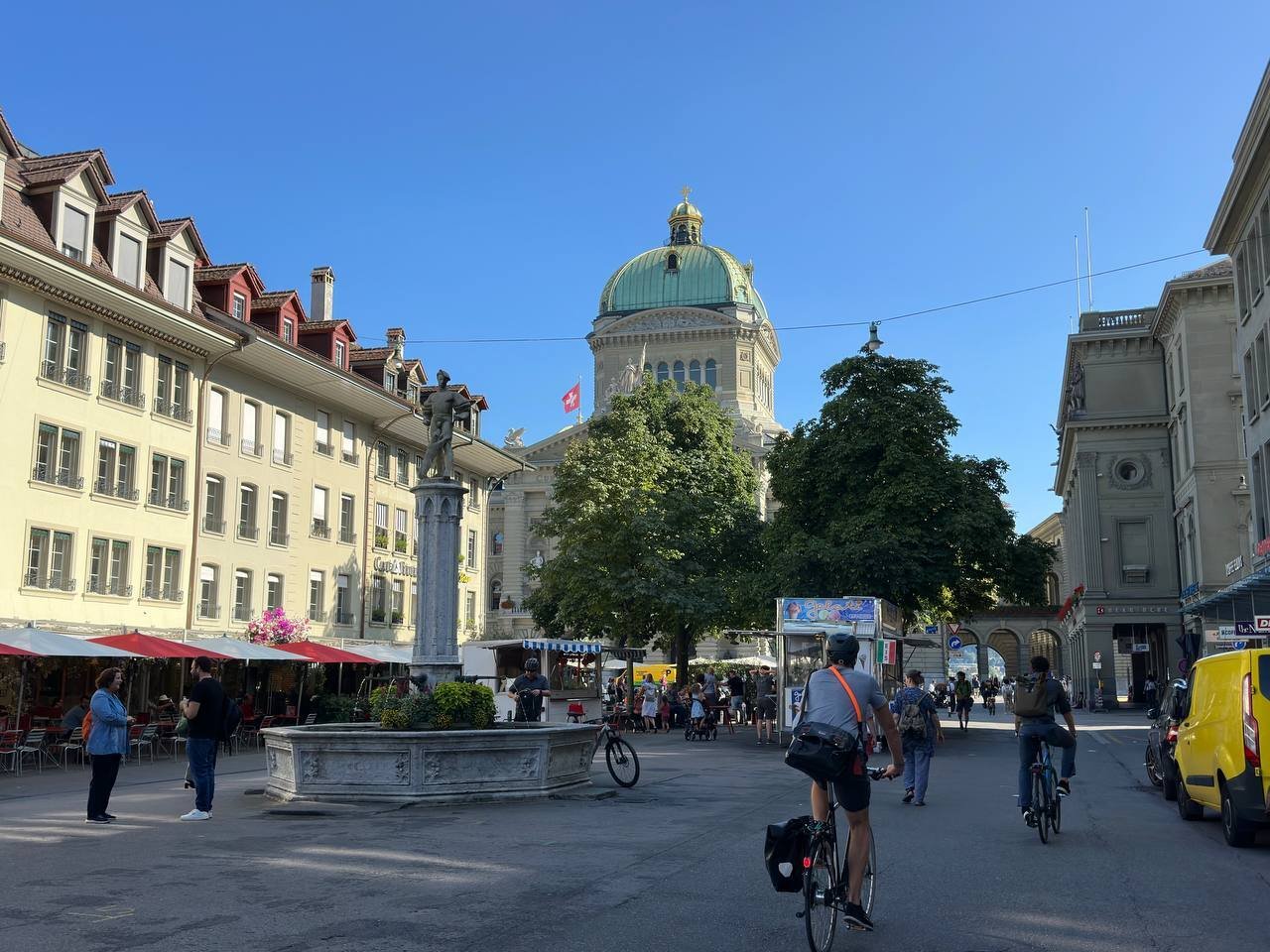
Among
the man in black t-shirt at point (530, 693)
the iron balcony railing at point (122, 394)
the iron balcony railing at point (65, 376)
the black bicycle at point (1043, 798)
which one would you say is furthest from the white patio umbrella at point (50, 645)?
the black bicycle at point (1043, 798)

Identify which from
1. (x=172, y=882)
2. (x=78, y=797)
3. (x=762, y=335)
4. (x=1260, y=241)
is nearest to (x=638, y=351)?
(x=762, y=335)

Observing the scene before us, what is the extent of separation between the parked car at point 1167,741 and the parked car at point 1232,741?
1734 millimetres

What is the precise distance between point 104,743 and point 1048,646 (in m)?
101

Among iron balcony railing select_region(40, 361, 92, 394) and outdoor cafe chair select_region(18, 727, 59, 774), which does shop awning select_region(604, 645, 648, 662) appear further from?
outdoor cafe chair select_region(18, 727, 59, 774)

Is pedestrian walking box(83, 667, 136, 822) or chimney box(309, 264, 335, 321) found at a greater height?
chimney box(309, 264, 335, 321)

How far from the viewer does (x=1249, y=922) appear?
8.02 m

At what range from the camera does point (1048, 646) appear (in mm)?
106188

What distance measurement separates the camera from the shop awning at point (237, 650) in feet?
90.6

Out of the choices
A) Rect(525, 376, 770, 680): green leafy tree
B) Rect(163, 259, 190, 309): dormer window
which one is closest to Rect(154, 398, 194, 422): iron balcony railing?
Rect(163, 259, 190, 309): dormer window

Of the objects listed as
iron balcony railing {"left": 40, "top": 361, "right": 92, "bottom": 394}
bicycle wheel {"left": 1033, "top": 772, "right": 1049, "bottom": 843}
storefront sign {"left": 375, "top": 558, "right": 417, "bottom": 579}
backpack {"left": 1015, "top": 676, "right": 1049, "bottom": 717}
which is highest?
iron balcony railing {"left": 40, "top": 361, "right": 92, "bottom": 394}

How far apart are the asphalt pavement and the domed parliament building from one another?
78.4 metres

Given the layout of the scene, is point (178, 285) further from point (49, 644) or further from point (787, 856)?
point (787, 856)

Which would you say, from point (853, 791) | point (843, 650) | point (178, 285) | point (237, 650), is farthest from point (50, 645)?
point (853, 791)

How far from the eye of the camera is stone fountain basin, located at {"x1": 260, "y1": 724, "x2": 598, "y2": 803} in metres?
15.0
